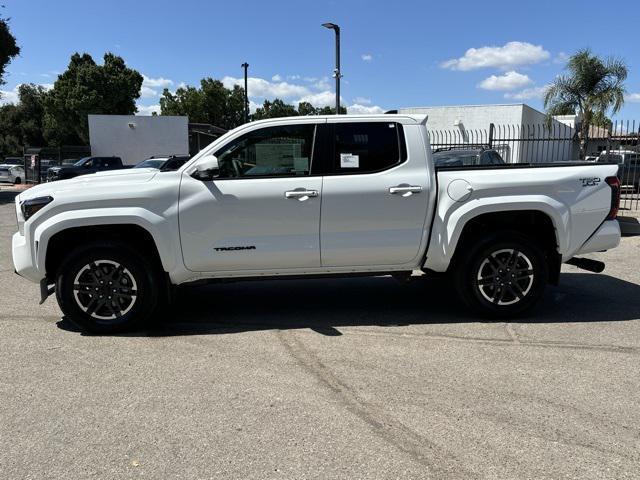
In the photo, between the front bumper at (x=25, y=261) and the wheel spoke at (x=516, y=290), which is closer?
the front bumper at (x=25, y=261)

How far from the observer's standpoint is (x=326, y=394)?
384cm

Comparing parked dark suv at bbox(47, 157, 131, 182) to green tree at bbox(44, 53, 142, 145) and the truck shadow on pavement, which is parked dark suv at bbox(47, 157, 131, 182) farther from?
green tree at bbox(44, 53, 142, 145)

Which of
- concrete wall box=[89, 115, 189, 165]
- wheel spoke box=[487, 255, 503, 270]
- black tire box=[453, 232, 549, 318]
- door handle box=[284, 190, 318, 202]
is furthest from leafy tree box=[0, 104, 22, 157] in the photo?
wheel spoke box=[487, 255, 503, 270]

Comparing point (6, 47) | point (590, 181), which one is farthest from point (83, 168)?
point (590, 181)

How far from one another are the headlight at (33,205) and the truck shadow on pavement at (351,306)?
1202mm

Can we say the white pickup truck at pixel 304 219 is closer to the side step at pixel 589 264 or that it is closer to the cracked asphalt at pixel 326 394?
the side step at pixel 589 264

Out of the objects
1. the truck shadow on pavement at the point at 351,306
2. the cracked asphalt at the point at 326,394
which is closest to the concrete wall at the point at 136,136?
the truck shadow on pavement at the point at 351,306

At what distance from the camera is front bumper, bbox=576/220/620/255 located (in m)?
5.39

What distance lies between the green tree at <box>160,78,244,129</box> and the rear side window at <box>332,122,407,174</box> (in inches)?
2193

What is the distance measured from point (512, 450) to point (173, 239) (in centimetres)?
331

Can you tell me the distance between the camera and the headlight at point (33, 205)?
193 inches

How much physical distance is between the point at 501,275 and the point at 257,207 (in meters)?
2.51

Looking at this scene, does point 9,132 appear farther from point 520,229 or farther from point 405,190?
point 520,229

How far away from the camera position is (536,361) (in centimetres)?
443
